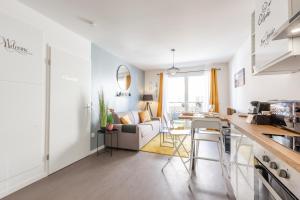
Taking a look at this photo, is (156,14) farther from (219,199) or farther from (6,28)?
(219,199)

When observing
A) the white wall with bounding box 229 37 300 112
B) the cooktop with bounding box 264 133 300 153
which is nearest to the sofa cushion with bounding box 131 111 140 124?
the white wall with bounding box 229 37 300 112

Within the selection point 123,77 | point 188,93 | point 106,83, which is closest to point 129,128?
point 106,83

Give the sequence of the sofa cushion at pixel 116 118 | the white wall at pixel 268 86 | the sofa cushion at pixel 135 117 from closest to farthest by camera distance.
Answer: the white wall at pixel 268 86 → the sofa cushion at pixel 116 118 → the sofa cushion at pixel 135 117

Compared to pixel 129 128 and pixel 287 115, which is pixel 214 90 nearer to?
pixel 129 128

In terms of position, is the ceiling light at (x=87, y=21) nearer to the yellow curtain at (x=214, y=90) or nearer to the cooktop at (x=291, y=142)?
the cooktop at (x=291, y=142)

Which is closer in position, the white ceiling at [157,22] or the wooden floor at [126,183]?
the wooden floor at [126,183]

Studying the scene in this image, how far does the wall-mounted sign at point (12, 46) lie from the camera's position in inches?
71.7

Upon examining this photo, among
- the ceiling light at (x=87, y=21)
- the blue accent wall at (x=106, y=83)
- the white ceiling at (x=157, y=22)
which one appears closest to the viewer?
the white ceiling at (x=157, y=22)

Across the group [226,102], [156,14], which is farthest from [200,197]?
[226,102]

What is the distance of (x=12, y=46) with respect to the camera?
1915mm

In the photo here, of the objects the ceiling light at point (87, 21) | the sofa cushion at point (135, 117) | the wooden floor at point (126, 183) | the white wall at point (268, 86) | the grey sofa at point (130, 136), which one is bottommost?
the wooden floor at point (126, 183)

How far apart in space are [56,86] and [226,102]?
16.4ft

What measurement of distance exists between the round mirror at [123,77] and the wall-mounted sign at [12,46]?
250 cm

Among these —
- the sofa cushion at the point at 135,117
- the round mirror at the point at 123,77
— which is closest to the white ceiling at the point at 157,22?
the round mirror at the point at 123,77
